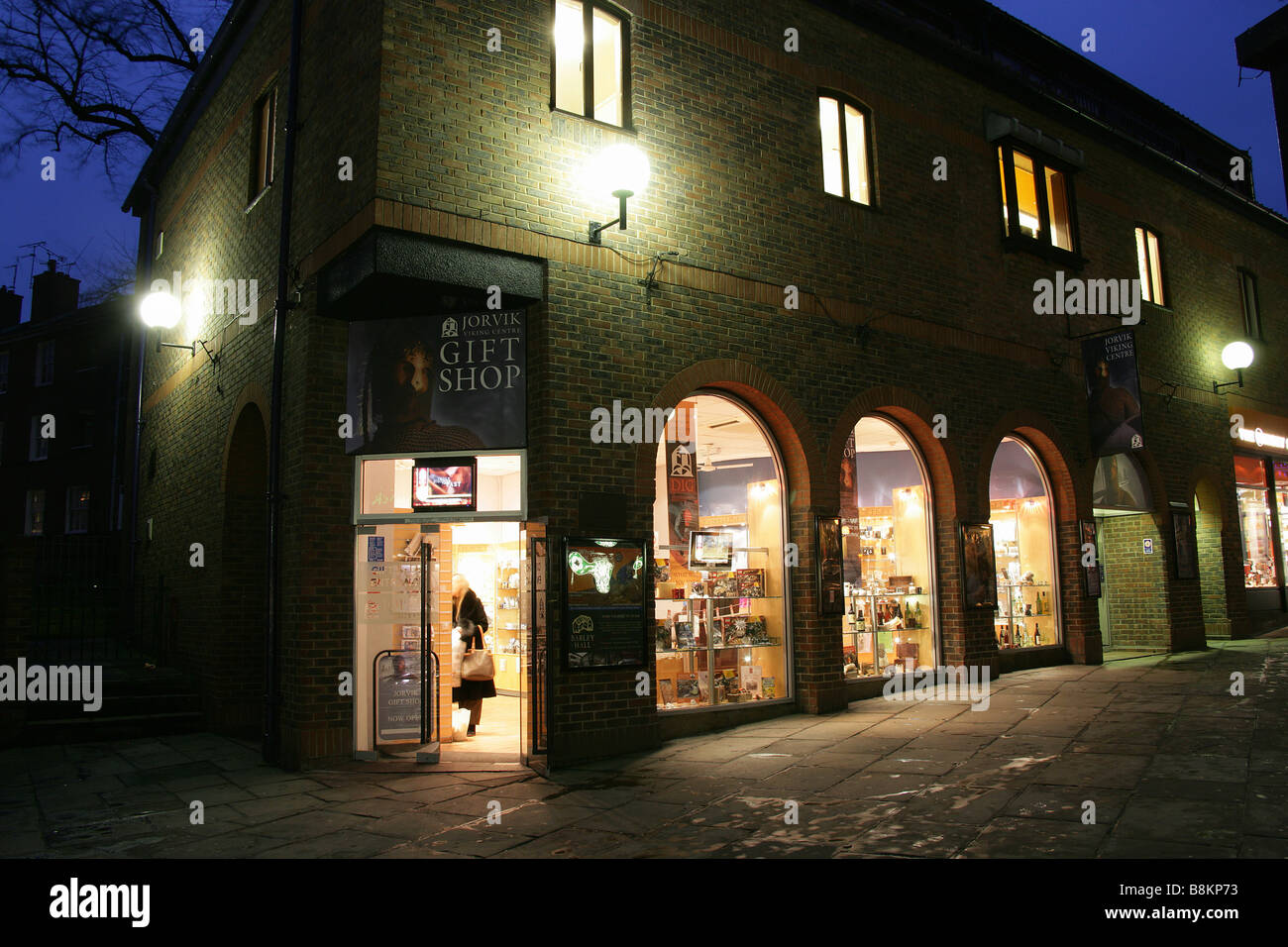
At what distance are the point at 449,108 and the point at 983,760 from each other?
7.20 m

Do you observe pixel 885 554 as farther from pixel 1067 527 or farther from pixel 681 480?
pixel 1067 527

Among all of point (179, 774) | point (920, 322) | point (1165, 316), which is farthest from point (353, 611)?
point (1165, 316)

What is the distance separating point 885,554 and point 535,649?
5.48 metres

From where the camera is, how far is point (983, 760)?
7.18 metres

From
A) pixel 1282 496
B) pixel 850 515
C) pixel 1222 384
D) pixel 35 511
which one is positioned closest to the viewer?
pixel 850 515

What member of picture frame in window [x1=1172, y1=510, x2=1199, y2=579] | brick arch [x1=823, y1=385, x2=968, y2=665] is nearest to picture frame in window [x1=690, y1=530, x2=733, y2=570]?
brick arch [x1=823, y1=385, x2=968, y2=665]

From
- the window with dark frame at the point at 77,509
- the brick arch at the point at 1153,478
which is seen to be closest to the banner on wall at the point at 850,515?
the brick arch at the point at 1153,478

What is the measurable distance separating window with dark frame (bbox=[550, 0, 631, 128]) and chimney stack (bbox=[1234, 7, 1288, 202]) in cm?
691

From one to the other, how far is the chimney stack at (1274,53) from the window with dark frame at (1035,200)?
11.1ft

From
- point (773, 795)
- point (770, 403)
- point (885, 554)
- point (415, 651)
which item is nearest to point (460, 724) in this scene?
point (415, 651)

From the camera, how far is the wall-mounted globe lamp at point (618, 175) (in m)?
8.09

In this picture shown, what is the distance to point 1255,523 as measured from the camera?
18.0 m

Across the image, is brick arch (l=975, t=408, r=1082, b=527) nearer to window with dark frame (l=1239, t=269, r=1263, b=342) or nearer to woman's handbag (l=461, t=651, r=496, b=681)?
window with dark frame (l=1239, t=269, r=1263, b=342)
